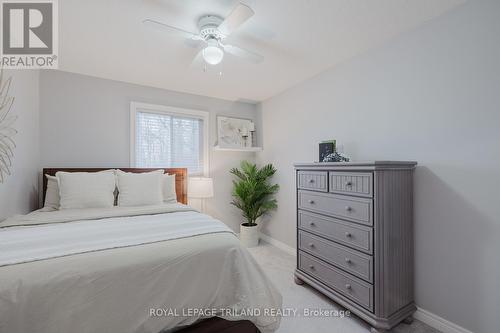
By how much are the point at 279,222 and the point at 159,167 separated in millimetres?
2037

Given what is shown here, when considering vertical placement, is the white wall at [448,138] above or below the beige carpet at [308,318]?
above

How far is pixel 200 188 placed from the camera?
3.07 metres

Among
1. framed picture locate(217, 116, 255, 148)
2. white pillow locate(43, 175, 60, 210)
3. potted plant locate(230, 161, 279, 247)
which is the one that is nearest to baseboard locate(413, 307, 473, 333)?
potted plant locate(230, 161, 279, 247)

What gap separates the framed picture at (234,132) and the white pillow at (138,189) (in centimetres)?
127

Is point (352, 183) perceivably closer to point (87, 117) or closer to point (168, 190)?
point (168, 190)

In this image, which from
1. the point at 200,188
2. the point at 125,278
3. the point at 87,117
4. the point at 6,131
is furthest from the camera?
the point at 200,188

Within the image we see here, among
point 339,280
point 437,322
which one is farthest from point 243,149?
point 437,322

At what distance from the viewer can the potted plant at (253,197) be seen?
3375 millimetres

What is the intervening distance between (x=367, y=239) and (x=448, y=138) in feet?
3.25

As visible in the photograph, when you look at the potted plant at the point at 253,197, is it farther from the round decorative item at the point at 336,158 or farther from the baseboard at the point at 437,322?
the baseboard at the point at 437,322

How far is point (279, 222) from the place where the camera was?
339cm

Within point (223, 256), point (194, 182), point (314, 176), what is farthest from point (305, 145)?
point (223, 256)

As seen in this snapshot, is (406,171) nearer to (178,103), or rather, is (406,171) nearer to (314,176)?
(314,176)

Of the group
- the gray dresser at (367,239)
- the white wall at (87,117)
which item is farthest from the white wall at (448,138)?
the white wall at (87,117)
